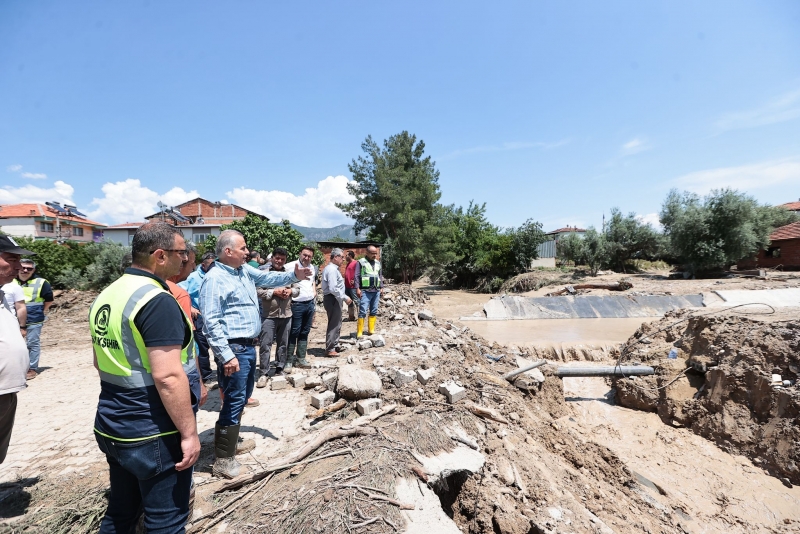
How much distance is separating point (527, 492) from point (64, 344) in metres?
10.0

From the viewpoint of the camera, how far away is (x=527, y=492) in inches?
118

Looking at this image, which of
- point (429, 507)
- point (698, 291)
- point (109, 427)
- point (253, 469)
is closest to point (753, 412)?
point (429, 507)

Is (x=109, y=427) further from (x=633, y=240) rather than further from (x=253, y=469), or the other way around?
(x=633, y=240)

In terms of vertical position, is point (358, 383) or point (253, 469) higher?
point (358, 383)

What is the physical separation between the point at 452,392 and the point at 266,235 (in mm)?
9882

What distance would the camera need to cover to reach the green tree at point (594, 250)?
23.0 metres

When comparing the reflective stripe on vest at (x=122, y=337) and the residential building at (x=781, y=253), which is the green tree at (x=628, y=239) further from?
the reflective stripe on vest at (x=122, y=337)

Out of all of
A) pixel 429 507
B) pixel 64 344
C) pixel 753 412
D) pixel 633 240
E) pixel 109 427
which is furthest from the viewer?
pixel 633 240

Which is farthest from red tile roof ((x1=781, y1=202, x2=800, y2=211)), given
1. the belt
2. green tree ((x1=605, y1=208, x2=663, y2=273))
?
the belt

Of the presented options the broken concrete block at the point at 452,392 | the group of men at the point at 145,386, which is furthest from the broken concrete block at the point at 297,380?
the group of men at the point at 145,386

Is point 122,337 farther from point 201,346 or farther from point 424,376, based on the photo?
point 201,346

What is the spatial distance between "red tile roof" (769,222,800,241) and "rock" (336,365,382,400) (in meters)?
27.9

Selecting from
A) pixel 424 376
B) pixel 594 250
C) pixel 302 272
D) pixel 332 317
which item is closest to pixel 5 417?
pixel 302 272

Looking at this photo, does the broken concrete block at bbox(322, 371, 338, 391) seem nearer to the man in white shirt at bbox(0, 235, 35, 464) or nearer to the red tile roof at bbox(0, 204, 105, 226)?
the man in white shirt at bbox(0, 235, 35, 464)
